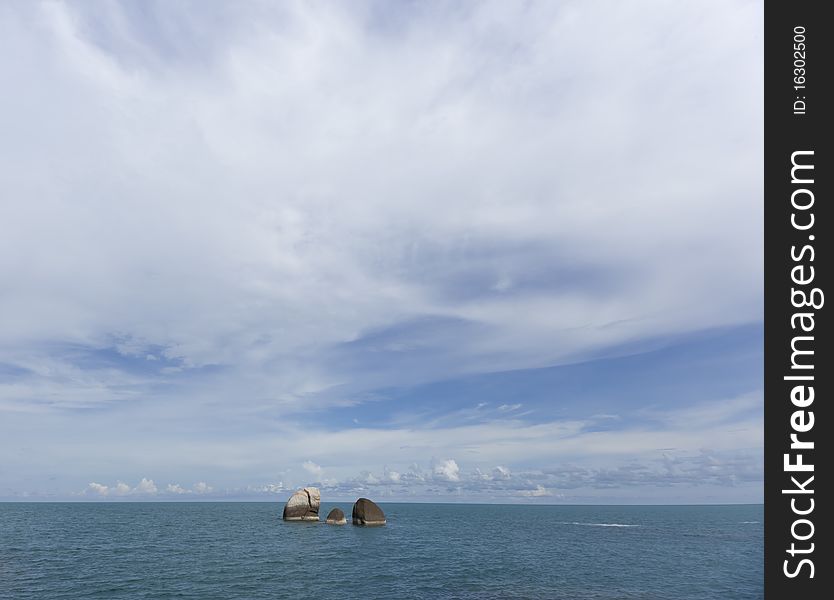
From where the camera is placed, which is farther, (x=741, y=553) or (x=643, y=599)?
(x=741, y=553)

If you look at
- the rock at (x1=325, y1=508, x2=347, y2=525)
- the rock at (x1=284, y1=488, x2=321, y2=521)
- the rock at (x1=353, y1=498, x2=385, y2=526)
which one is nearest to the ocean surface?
the rock at (x1=353, y1=498, x2=385, y2=526)

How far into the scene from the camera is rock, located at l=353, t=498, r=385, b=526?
94188 millimetres

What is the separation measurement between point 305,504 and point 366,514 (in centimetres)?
1604

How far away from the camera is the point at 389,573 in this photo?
152 feet

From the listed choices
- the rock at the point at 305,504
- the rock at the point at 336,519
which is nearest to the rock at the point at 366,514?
the rock at the point at 336,519

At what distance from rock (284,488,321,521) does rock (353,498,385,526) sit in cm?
1066

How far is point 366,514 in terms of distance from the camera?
9412cm

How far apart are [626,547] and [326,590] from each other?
173 ft

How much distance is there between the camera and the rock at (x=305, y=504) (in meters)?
103

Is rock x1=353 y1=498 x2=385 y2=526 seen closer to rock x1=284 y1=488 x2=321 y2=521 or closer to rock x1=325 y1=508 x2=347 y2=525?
rock x1=325 y1=508 x2=347 y2=525

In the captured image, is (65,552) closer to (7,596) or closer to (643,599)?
(7,596)

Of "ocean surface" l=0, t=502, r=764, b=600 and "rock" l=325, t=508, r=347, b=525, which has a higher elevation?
"ocean surface" l=0, t=502, r=764, b=600

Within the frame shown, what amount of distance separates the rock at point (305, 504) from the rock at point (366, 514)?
10.7m
